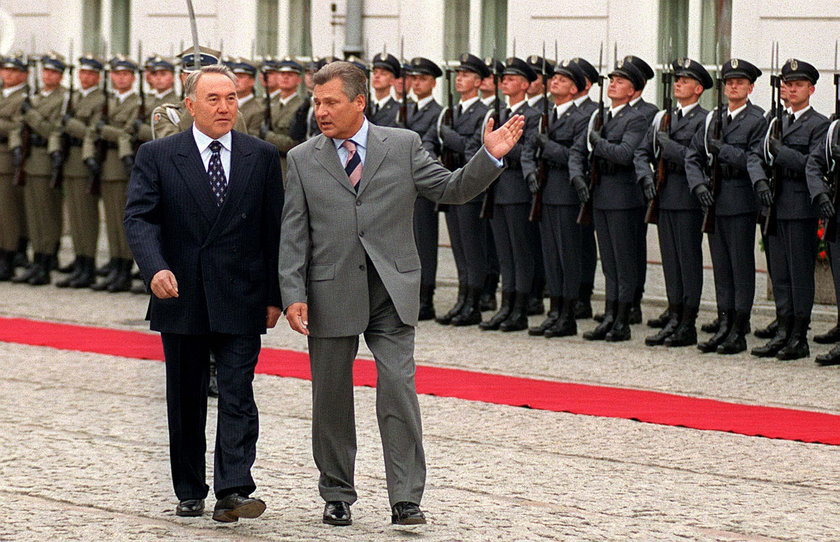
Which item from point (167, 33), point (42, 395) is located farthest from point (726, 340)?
point (167, 33)

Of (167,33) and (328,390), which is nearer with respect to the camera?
(328,390)

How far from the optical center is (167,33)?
18.7 m

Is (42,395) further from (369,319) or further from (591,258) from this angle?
(591,258)

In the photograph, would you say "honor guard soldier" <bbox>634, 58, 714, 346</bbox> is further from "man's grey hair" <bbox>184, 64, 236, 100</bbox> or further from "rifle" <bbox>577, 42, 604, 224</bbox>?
"man's grey hair" <bbox>184, 64, 236, 100</bbox>


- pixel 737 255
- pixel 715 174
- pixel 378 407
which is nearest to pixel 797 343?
pixel 737 255

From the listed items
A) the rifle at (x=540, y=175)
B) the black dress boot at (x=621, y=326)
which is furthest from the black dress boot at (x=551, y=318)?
the rifle at (x=540, y=175)

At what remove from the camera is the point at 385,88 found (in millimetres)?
13594

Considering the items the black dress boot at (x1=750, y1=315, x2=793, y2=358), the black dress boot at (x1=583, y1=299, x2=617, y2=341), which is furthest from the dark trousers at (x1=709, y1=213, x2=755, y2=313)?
the black dress boot at (x1=583, y1=299, x2=617, y2=341)

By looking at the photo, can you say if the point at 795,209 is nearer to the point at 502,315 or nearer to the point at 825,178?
the point at 825,178

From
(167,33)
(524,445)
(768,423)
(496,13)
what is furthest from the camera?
(167,33)

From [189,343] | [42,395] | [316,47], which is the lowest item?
[42,395]

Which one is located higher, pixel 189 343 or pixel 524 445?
pixel 189 343

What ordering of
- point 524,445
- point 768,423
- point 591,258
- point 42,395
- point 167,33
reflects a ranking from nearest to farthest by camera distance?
point 524,445 → point 768,423 → point 42,395 → point 591,258 → point 167,33

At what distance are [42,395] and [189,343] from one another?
10.9ft
